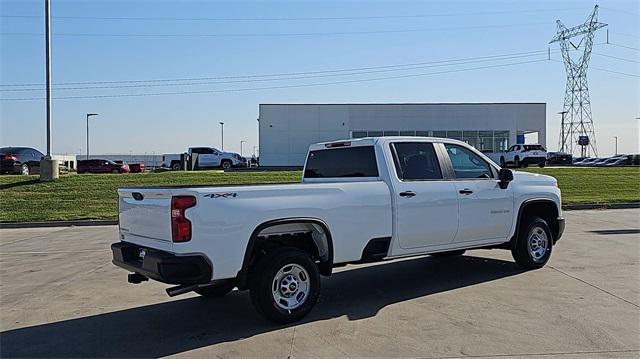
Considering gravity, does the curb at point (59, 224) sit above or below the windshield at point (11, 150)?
below

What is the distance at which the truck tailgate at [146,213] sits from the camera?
5.26m

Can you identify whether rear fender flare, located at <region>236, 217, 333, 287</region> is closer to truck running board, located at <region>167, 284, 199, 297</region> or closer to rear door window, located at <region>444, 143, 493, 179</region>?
truck running board, located at <region>167, 284, 199, 297</region>

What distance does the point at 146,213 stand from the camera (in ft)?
18.4

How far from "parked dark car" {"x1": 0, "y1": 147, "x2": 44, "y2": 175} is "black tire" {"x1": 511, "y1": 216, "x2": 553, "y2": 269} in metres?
28.2

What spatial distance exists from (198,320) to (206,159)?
33.7m

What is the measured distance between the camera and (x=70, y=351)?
16.6 feet

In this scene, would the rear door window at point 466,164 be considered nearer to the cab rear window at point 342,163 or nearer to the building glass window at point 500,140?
the cab rear window at point 342,163

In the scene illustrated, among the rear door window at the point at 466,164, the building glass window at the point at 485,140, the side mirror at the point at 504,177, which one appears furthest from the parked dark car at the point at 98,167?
the side mirror at the point at 504,177

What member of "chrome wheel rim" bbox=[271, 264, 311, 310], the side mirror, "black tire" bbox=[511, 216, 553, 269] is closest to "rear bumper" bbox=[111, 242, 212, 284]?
"chrome wheel rim" bbox=[271, 264, 311, 310]

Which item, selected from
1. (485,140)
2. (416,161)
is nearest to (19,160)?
(416,161)

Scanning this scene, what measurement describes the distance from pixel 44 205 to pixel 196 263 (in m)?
16.7

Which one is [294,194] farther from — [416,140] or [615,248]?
[615,248]

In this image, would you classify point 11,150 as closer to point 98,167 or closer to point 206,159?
point 98,167

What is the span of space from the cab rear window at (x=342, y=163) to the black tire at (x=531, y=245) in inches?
108
